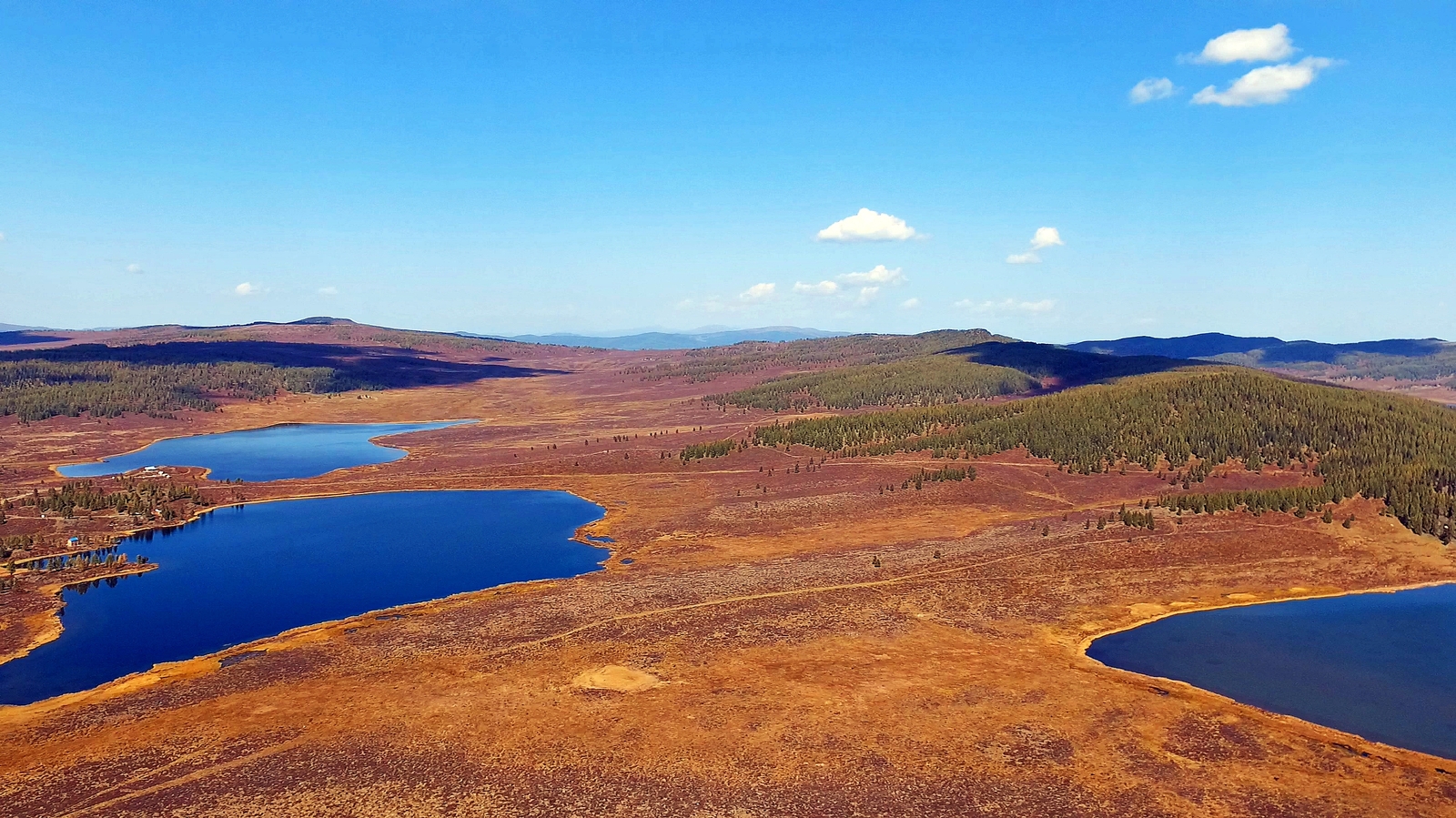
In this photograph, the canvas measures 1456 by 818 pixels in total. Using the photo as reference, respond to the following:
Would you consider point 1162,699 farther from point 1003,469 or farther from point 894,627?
point 1003,469

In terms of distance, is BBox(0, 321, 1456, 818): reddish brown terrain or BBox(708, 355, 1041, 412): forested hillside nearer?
BBox(0, 321, 1456, 818): reddish brown terrain

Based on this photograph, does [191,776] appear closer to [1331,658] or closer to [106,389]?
[1331,658]

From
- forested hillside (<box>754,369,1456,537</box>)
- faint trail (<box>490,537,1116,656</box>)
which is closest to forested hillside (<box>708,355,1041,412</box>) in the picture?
forested hillside (<box>754,369,1456,537</box>)

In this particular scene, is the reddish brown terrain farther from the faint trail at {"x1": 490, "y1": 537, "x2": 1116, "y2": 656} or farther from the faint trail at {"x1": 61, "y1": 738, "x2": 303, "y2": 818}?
the faint trail at {"x1": 490, "y1": 537, "x2": 1116, "y2": 656}

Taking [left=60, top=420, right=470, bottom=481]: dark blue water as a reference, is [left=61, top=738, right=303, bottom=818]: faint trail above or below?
below

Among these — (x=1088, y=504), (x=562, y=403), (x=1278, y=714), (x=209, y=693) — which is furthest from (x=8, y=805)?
(x=562, y=403)

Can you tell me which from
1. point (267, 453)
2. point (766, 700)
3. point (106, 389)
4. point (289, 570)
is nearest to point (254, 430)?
point (267, 453)

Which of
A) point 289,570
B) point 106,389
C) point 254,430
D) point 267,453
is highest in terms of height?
point 106,389
